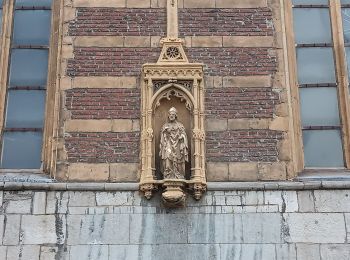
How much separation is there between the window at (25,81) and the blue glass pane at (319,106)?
346 cm

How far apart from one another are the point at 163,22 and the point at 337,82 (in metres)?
2.53

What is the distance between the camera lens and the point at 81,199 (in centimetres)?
868

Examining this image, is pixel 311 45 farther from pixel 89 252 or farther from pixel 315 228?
pixel 89 252

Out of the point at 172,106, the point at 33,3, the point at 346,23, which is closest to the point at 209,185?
the point at 172,106

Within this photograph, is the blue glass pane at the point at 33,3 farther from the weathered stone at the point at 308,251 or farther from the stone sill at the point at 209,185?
the weathered stone at the point at 308,251

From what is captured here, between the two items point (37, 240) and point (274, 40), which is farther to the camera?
point (274, 40)

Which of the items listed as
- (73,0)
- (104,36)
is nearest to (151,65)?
(104,36)

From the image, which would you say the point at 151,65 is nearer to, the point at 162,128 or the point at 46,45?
the point at 162,128

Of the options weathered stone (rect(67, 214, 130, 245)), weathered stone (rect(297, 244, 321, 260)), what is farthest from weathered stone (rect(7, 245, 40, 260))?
weathered stone (rect(297, 244, 321, 260))

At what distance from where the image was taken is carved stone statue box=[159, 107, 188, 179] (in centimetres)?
867

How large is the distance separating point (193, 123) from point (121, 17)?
73.2 inches

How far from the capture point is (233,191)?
8.73m

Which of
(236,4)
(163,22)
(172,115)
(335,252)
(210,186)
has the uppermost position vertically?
(236,4)

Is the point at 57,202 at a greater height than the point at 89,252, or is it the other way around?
the point at 57,202
